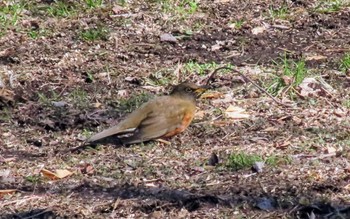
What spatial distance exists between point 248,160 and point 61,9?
3964mm

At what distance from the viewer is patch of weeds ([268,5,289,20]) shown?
9234 millimetres

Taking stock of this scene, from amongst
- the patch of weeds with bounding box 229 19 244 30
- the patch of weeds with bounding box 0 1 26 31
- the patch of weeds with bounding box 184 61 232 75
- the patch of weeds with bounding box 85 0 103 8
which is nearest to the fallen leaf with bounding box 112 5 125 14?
the patch of weeds with bounding box 85 0 103 8

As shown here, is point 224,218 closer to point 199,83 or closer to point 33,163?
point 33,163

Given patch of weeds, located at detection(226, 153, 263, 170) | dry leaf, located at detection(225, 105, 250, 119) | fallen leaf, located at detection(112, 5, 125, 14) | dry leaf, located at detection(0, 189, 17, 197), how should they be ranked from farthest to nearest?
fallen leaf, located at detection(112, 5, 125, 14) < dry leaf, located at detection(225, 105, 250, 119) < patch of weeds, located at detection(226, 153, 263, 170) < dry leaf, located at detection(0, 189, 17, 197)

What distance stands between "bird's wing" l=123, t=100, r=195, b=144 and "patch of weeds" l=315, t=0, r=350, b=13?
293cm

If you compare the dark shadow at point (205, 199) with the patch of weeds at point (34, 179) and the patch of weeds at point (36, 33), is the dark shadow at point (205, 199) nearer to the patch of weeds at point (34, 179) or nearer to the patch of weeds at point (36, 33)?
the patch of weeds at point (34, 179)

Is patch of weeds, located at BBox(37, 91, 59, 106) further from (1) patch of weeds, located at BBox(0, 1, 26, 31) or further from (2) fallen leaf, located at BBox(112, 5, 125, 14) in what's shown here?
(2) fallen leaf, located at BBox(112, 5, 125, 14)

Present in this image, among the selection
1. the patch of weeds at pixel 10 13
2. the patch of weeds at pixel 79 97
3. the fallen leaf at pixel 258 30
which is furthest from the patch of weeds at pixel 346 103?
the patch of weeds at pixel 10 13

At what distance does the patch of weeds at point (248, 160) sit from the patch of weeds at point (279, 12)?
330 centimetres

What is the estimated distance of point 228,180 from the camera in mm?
5895

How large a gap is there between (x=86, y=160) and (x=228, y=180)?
3.53ft

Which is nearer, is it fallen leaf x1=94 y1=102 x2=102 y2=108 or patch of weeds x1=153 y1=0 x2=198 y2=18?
fallen leaf x1=94 y1=102 x2=102 y2=108

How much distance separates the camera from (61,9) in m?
9.46

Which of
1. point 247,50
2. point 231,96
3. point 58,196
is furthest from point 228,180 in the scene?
point 247,50
